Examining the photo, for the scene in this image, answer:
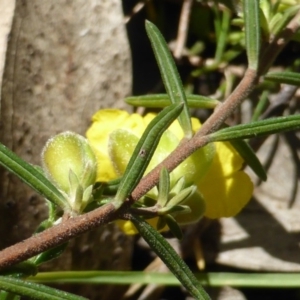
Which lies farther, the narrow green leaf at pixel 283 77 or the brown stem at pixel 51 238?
the narrow green leaf at pixel 283 77

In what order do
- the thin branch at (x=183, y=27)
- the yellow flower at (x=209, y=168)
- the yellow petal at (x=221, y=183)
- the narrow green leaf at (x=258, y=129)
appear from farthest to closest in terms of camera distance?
the thin branch at (x=183, y=27) → the yellow petal at (x=221, y=183) → the yellow flower at (x=209, y=168) → the narrow green leaf at (x=258, y=129)

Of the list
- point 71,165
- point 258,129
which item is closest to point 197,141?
point 258,129

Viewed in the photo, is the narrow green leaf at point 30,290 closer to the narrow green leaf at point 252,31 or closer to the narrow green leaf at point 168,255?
the narrow green leaf at point 168,255

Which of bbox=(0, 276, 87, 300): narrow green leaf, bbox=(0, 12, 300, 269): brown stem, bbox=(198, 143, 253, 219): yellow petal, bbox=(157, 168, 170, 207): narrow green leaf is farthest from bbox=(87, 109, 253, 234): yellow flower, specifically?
bbox=(0, 276, 87, 300): narrow green leaf

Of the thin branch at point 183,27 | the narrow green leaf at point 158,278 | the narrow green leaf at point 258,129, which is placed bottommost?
the narrow green leaf at point 158,278

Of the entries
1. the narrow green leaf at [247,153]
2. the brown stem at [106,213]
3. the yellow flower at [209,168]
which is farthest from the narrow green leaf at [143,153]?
the narrow green leaf at [247,153]

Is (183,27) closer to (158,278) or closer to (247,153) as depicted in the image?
(247,153)

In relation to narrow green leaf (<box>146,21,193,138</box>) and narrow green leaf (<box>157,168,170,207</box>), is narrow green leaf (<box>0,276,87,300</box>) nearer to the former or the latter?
narrow green leaf (<box>157,168,170,207</box>)
